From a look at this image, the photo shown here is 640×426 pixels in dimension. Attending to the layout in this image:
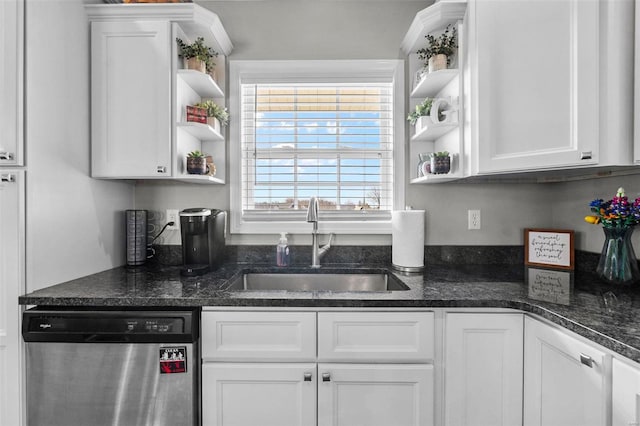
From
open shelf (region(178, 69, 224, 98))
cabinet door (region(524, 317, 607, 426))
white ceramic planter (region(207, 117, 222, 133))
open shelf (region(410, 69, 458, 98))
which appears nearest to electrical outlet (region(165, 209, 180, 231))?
white ceramic planter (region(207, 117, 222, 133))

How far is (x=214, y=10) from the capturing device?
205 cm

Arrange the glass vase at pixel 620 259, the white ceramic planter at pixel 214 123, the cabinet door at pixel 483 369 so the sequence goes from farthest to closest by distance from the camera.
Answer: the white ceramic planter at pixel 214 123 < the glass vase at pixel 620 259 < the cabinet door at pixel 483 369

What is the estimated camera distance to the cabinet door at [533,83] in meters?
1.20

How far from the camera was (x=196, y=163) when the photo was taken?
1.77 metres

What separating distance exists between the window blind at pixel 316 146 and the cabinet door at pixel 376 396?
102 cm

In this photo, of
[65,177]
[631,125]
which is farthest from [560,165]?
[65,177]

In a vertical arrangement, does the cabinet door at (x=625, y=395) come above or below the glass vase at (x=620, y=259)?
below

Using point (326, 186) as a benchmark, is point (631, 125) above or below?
above

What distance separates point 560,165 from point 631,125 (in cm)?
23

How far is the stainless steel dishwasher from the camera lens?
1.25m

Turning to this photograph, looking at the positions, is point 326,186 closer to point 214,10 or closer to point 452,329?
point 452,329

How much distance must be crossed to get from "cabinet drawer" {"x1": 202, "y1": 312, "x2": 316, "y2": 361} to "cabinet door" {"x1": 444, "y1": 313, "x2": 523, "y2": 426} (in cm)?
55

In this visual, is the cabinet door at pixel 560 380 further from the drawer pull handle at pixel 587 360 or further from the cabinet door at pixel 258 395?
the cabinet door at pixel 258 395

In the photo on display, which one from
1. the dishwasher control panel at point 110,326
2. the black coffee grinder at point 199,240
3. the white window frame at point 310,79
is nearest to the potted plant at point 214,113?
the white window frame at point 310,79
